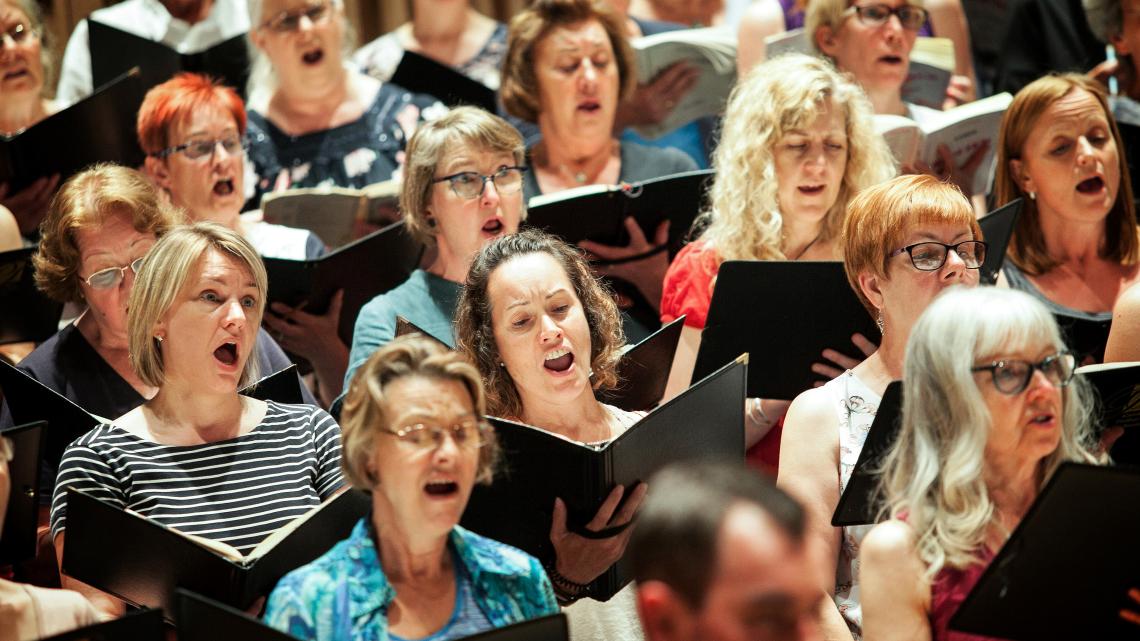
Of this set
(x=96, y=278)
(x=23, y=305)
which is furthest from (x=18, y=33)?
(x=96, y=278)

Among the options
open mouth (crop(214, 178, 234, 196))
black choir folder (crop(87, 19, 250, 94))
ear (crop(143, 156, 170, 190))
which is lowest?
open mouth (crop(214, 178, 234, 196))

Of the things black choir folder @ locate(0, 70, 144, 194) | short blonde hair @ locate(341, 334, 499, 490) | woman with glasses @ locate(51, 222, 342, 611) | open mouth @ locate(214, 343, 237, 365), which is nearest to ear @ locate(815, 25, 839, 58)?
black choir folder @ locate(0, 70, 144, 194)

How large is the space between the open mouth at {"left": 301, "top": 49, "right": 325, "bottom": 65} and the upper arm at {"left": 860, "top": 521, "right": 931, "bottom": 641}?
255 centimetres

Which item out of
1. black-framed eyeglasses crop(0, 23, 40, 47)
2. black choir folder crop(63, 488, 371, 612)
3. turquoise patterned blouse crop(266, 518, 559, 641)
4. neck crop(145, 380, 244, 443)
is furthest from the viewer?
black-framed eyeglasses crop(0, 23, 40, 47)

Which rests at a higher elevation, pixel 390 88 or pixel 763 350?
pixel 390 88

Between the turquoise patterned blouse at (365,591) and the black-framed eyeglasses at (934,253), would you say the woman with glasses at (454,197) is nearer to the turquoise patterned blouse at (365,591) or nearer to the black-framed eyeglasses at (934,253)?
the black-framed eyeglasses at (934,253)

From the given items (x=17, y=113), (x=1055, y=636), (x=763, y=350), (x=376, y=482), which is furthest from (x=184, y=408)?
(x=17, y=113)

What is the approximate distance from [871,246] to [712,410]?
0.51 m

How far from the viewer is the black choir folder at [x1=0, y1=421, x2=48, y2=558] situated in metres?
2.27

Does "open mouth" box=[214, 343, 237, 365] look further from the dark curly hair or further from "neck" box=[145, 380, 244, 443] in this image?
the dark curly hair

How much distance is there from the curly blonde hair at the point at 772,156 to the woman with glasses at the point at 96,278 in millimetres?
1108

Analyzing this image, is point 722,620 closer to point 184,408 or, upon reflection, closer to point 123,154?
point 184,408

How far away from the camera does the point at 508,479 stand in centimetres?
238

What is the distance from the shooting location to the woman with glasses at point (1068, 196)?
3482mm
